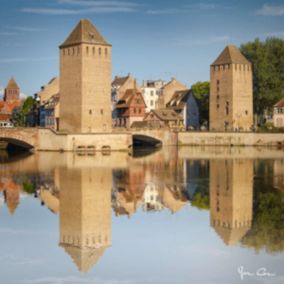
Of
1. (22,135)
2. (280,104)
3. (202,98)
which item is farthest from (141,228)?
(202,98)

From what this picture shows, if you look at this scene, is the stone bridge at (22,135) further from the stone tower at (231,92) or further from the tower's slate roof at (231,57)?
the tower's slate roof at (231,57)

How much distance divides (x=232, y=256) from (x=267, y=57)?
208 ft

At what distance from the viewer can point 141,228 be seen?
19109 mm

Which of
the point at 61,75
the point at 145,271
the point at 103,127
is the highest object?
the point at 61,75

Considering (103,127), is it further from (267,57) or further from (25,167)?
(267,57)

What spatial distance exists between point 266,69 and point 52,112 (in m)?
23.9

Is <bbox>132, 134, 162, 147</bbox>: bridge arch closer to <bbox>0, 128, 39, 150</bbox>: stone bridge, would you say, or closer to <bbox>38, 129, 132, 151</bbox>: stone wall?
<bbox>38, 129, 132, 151</bbox>: stone wall

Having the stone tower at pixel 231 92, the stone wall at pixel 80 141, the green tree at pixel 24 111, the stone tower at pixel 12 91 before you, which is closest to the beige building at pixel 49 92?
the green tree at pixel 24 111

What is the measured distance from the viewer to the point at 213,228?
62.0ft

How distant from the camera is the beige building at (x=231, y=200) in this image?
18547 millimetres

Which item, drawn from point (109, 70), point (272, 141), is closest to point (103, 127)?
point (109, 70)

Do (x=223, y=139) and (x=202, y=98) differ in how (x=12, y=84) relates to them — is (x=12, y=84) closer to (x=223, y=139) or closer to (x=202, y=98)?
(x=202, y=98)

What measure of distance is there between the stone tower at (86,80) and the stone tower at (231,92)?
17552 millimetres

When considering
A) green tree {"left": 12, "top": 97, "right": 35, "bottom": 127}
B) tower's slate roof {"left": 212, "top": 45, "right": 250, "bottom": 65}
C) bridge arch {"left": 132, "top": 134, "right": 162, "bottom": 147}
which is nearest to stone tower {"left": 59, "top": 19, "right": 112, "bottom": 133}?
bridge arch {"left": 132, "top": 134, "right": 162, "bottom": 147}
